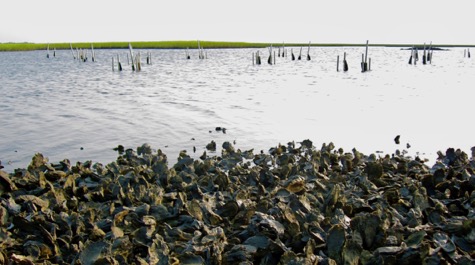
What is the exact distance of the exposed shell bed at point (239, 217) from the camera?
459 centimetres

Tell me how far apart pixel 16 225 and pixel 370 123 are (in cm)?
1276

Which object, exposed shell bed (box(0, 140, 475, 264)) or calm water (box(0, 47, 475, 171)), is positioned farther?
calm water (box(0, 47, 475, 171))

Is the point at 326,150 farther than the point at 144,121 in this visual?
No

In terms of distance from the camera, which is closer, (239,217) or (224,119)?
(239,217)

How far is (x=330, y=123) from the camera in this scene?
15617mm

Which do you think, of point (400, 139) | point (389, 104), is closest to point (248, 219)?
point (400, 139)

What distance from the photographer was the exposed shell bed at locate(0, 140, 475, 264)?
459 centimetres

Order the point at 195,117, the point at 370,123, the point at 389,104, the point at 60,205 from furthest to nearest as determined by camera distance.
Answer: the point at 389,104
the point at 195,117
the point at 370,123
the point at 60,205

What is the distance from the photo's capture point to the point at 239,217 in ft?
18.2

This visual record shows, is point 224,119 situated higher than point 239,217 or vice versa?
point 239,217

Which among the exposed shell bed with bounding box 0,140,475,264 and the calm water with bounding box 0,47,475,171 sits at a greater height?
the exposed shell bed with bounding box 0,140,475,264

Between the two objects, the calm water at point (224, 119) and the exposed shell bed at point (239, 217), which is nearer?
the exposed shell bed at point (239, 217)

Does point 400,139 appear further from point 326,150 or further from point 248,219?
point 248,219

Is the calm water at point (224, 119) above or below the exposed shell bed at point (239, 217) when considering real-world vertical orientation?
below
